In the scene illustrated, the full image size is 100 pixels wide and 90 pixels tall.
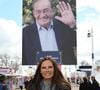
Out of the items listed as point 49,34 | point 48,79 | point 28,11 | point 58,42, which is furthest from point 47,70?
point 28,11

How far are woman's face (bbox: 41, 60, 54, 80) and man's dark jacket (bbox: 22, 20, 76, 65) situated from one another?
16003 millimetres

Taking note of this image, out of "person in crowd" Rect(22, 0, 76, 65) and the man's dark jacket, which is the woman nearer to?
"person in crowd" Rect(22, 0, 76, 65)

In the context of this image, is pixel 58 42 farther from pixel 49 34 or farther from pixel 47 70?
pixel 47 70

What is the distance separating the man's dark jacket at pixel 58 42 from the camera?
2138 centimetres

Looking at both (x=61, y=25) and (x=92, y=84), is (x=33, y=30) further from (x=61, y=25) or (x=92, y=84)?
(x=92, y=84)

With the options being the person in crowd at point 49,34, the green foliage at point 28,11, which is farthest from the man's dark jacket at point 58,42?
the green foliage at point 28,11

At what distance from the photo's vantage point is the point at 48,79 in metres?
5.05

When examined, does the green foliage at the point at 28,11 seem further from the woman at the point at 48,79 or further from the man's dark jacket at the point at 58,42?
the woman at the point at 48,79

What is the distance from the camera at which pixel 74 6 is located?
21.8 m

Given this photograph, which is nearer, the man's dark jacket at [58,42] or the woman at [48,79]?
the woman at [48,79]

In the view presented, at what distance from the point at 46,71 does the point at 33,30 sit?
17.1 meters

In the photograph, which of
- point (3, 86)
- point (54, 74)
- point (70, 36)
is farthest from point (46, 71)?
point (70, 36)

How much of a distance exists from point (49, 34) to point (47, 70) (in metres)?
16.2

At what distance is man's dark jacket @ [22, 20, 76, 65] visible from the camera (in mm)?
21375
